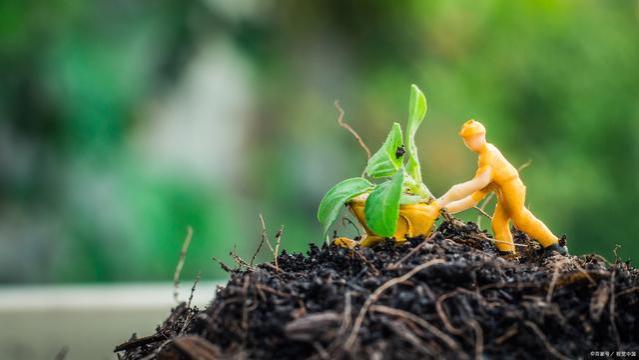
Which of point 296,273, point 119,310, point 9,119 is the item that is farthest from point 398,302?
point 9,119

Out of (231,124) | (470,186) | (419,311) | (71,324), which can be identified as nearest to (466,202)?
(470,186)

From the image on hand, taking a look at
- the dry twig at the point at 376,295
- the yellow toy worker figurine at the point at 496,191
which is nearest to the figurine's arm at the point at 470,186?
the yellow toy worker figurine at the point at 496,191

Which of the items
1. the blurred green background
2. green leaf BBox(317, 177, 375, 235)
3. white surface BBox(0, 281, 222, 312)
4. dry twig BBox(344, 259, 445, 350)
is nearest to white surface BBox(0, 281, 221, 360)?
white surface BBox(0, 281, 222, 312)

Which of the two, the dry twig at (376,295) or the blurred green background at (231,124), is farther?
the blurred green background at (231,124)

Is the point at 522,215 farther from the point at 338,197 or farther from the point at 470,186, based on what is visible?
the point at 338,197

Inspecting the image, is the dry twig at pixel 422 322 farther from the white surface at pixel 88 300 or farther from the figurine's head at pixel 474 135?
the white surface at pixel 88 300

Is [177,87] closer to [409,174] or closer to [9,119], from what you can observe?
[9,119]
